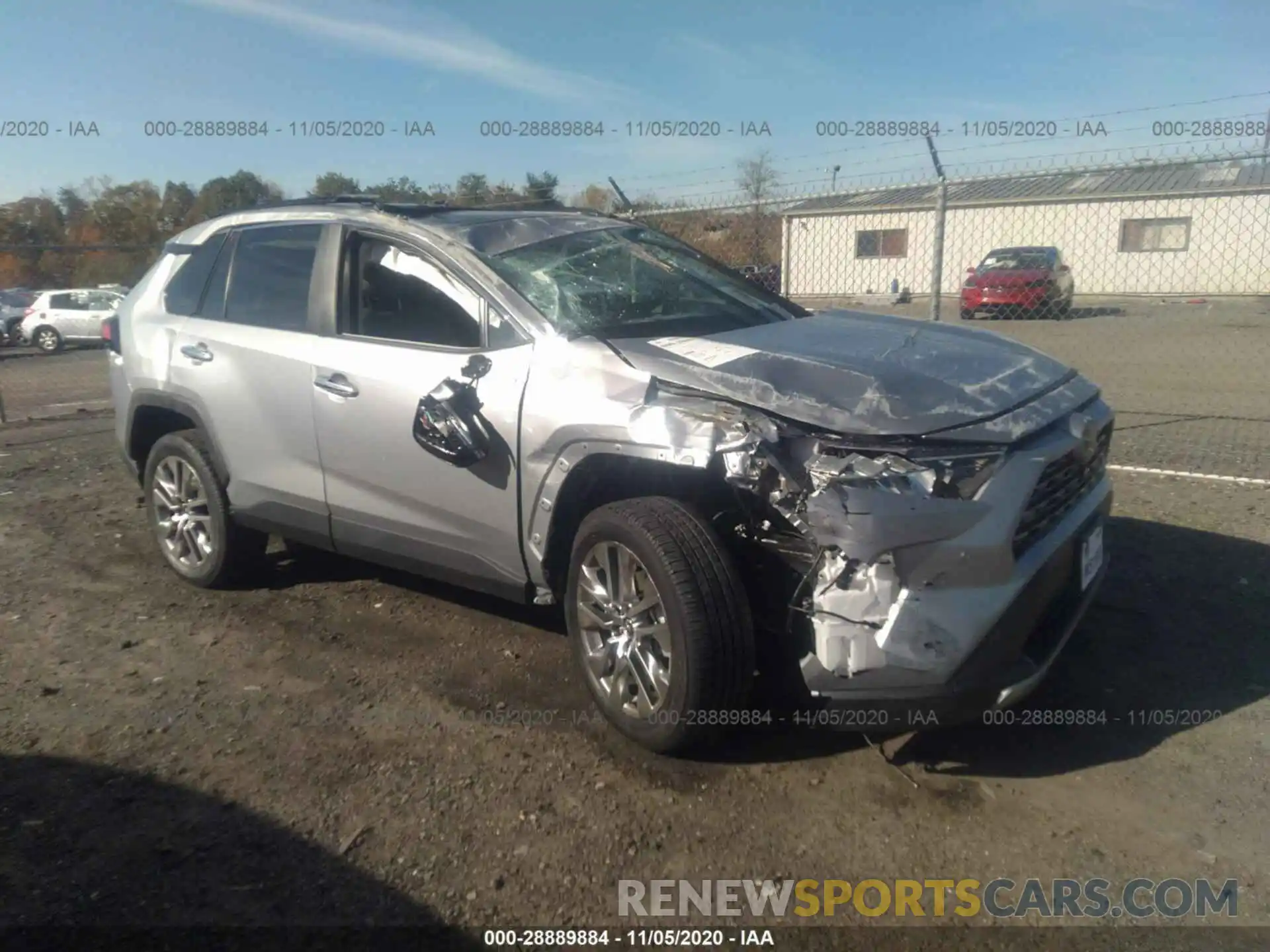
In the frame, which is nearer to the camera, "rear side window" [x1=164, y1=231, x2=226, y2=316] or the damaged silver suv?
the damaged silver suv

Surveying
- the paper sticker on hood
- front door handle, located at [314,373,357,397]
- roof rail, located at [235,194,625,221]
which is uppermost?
roof rail, located at [235,194,625,221]

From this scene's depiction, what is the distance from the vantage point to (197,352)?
4.85 meters

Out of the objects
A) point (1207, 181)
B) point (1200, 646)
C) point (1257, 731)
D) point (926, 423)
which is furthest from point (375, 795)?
point (1207, 181)

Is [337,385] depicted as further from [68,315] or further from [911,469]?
[68,315]

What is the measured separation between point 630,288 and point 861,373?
1289 mm

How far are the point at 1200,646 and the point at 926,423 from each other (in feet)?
6.68

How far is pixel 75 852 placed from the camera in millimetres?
2967

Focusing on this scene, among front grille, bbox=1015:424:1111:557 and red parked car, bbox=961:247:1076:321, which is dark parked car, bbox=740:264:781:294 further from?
front grille, bbox=1015:424:1111:557

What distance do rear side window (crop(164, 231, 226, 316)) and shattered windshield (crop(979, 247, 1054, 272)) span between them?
15.3m

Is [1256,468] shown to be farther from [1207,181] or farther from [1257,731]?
[1207,181]

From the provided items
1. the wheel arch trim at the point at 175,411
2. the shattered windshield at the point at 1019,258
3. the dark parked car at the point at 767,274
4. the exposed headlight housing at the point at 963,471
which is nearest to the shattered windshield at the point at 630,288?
the exposed headlight housing at the point at 963,471

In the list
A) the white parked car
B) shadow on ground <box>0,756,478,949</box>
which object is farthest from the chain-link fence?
the white parked car

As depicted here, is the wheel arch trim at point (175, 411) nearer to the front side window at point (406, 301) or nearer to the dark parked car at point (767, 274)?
the front side window at point (406, 301)

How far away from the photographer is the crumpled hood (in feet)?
9.88
